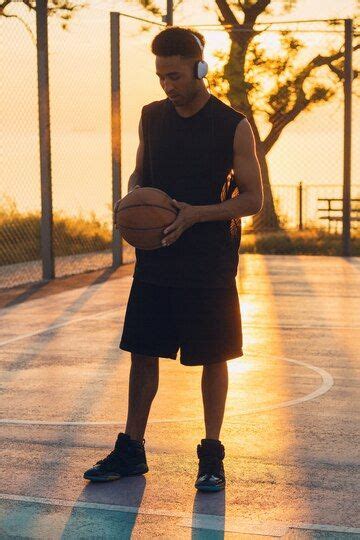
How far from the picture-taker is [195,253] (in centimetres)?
461

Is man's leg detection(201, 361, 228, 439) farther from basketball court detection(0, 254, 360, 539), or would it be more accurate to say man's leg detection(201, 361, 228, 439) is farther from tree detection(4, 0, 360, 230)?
tree detection(4, 0, 360, 230)

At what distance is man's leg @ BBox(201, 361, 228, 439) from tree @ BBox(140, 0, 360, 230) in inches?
609

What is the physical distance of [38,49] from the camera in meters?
12.6

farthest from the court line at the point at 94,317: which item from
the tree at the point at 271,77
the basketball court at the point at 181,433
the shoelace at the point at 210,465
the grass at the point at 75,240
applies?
the tree at the point at 271,77

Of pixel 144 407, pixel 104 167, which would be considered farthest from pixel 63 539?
pixel 104 167

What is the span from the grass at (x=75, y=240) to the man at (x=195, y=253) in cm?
1019

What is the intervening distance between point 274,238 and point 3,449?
13527 millimetres

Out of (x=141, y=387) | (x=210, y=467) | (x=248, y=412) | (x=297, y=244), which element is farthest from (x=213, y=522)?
(x=297, y=244)

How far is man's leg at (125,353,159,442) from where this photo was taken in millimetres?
4738

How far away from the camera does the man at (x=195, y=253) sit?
452 centimetres

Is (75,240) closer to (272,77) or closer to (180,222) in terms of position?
(272,77)

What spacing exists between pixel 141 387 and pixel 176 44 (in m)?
1.42

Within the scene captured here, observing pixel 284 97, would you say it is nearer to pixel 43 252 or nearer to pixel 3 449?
pixel 43 252

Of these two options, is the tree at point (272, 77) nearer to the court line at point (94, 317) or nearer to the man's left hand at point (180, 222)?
the court line at point (94, 317)
